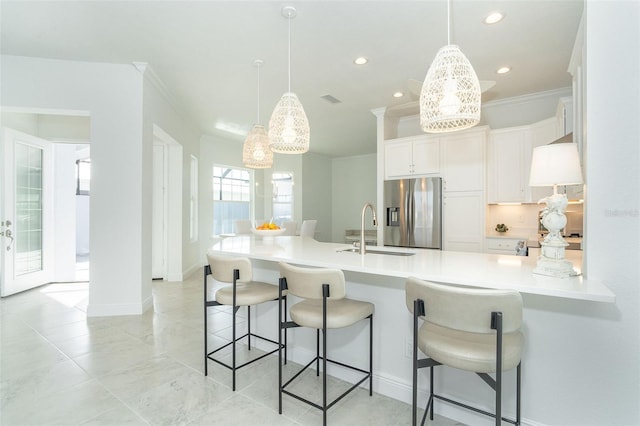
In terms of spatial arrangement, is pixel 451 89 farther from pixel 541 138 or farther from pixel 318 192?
pixel 318 192

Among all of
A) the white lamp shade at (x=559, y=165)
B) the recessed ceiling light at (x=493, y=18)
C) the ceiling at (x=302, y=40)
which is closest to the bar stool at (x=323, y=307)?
the white lamp shade at (x=559, y=165)

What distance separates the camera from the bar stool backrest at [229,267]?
81.0 inches

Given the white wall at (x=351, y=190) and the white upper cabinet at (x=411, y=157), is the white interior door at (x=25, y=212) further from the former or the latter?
the white wall at (x=351, y=190)

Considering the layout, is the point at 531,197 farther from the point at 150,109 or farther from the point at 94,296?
the point at 94,296

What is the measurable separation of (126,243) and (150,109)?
65.6 inches

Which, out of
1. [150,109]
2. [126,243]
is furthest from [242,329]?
[150,109]

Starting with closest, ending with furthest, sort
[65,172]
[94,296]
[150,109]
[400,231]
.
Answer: [94,296] < [150,109] < [400,231] < [65,172]

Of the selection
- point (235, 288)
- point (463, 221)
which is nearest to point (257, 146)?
point (235, 288)

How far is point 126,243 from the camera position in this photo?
3.53 metres

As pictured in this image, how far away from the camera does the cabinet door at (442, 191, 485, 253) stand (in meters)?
4.12

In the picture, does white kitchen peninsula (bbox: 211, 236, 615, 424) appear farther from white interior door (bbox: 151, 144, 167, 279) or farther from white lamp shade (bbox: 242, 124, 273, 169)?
white interior door (bbox: 151, 144, 167, 279)

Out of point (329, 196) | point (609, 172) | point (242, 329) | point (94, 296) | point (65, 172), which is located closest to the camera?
point (609, 172)

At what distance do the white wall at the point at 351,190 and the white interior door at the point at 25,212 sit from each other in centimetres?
619

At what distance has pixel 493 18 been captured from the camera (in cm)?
254
